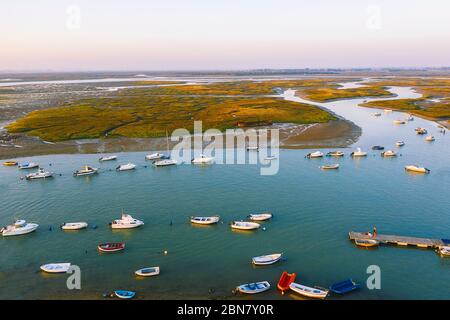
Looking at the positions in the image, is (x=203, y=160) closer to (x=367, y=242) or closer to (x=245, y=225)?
(x=245, y=225)

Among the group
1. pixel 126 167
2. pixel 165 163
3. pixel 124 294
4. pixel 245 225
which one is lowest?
pixel 124 294

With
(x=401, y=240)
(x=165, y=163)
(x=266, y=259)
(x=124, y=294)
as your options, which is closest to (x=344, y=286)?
(x=266, y=259)

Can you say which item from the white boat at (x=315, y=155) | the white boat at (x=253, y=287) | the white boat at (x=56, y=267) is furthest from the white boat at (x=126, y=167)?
the white boat at (x=253, y=287)

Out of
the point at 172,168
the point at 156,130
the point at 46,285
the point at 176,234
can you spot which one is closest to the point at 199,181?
the point at 172,168

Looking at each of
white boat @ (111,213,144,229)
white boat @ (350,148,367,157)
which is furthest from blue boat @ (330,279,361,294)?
white boat @ (350,148,367,157)

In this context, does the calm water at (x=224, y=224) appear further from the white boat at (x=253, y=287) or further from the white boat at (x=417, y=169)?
the white boat at (x=417, y=169)

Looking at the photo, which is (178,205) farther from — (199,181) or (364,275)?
(364,275)

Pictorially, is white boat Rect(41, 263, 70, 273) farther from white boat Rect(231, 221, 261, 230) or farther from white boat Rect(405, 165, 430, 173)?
white boat Rect(405, 165, 430, 173)
